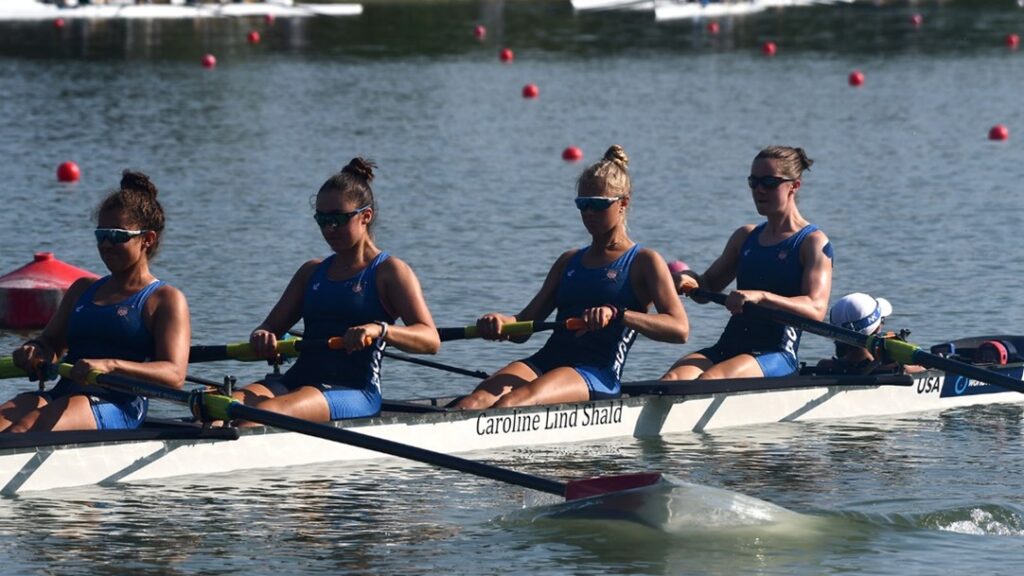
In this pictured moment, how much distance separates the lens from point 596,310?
10.8 m

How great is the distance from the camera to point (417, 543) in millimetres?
9523

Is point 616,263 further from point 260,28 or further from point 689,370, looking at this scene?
point 260,28

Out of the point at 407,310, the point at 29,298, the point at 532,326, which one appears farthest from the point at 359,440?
the point at 29,298

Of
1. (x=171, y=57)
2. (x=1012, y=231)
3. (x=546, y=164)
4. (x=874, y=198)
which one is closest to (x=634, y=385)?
(x=1012, y=231)

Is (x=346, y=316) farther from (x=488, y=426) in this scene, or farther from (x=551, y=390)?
(x=551, y=390)

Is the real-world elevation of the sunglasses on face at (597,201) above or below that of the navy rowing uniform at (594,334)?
above

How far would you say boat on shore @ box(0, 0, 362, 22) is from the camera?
6353 cm

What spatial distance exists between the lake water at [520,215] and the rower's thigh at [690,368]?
0.38 m

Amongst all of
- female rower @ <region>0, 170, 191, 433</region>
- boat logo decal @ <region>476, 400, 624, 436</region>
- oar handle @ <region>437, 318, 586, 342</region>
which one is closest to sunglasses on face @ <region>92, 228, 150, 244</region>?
female rower @ <region>0, 170, 191, 433</region>

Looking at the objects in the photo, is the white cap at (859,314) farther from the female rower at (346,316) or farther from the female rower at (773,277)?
the female rower at (346,316)

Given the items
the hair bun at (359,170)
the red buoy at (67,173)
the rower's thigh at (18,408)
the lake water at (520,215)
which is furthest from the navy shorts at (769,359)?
the red buoy at (67,173)

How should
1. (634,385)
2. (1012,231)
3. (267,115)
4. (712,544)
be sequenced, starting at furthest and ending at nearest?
(267,115) < (1012,231) < (634,385) < (712,544)

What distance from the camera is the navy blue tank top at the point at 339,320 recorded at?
34.4 feet

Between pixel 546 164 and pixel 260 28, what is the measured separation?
35.0 meters
